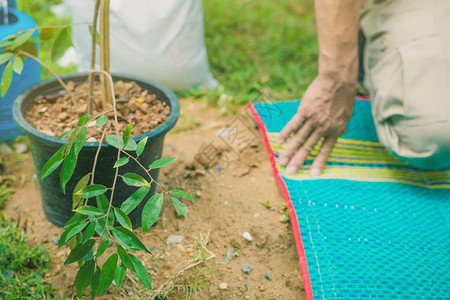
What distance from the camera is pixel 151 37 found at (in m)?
1.98

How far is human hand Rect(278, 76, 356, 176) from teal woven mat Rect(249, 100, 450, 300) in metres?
0.05

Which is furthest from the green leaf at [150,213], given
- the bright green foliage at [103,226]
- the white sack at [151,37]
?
the white sack at [151,37]

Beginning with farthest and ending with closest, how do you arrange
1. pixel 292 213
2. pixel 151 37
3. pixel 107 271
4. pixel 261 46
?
pixel 261 46
pixel 151 37
pixel 292 213
pixel 107 271

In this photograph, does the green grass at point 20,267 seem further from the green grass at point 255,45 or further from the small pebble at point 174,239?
the green grass at point 255,45

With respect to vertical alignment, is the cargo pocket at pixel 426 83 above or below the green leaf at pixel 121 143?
below

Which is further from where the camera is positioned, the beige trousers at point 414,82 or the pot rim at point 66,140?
the beige trousers at point 414,82

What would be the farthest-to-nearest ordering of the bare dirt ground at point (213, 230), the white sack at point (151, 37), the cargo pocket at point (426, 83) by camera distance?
1. the white sack at point (151, 37)
2. the cargo pocket at point (426, 83)
3. the bare dirt ground at point (213, 230)

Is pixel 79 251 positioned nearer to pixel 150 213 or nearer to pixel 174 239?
pixel 150 213

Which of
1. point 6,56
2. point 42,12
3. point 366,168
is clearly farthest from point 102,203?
point 42,12

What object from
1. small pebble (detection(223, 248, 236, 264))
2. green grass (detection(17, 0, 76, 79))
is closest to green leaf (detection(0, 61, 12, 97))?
small pebble (detection(223, 248, 236, 264))

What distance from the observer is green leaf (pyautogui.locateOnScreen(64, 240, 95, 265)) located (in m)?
0.98

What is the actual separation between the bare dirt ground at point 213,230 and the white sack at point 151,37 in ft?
1.26

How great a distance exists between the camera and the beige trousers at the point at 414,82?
1.56 meters

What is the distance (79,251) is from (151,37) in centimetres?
123
